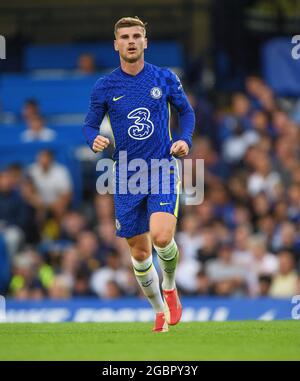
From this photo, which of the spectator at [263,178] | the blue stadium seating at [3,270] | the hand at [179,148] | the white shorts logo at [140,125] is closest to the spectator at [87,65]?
the spectator at [263,178]

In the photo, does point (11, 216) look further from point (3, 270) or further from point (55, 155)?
point (55, 155)

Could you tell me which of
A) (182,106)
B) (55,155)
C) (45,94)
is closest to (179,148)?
(182,106)

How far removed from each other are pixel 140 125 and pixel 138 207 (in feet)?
2.40

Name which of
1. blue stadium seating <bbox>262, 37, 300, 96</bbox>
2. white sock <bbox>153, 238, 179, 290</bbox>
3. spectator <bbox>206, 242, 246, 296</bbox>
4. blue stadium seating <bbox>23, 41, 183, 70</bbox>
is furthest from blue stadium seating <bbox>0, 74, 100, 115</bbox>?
white sock <bbox>153, 238, 179, 290</bbox>

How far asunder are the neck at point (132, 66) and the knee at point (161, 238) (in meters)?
1.48

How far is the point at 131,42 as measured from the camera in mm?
10523

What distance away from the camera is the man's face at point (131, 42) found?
1054cm

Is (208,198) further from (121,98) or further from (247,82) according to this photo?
(121,98)

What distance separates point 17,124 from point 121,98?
8657 millimetres

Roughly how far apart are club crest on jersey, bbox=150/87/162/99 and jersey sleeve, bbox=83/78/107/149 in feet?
1.42

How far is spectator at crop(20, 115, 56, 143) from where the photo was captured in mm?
18359

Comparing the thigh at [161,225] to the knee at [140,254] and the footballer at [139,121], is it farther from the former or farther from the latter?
the knee at [140,254]

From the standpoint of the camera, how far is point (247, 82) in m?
20.2
